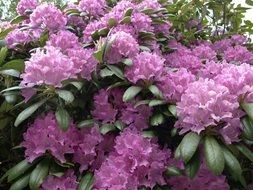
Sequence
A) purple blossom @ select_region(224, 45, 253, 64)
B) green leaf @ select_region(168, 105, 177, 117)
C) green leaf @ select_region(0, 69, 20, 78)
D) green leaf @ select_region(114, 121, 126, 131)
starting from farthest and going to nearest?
purple blossom @ select_region(224, 45, 253, 64), green leaf @ select_region(0, 69, 20, 78), green leaf @ select_region(114, 121, 126, 131), green leaf @ select_region(168, 105, 177, 117)

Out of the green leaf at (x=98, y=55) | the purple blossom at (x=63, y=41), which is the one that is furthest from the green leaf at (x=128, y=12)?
the green leaf at (x=98, y=55)

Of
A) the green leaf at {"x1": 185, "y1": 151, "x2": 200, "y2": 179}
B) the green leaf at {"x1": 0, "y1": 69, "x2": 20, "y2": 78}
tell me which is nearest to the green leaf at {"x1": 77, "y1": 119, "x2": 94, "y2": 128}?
the green leaf at {"x1": 0, "y1": 69, "x2": 20, "y2": 78}

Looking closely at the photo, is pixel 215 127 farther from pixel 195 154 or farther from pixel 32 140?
pixel 32 140

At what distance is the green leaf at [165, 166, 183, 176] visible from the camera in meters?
1.58

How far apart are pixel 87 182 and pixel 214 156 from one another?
0.53 m

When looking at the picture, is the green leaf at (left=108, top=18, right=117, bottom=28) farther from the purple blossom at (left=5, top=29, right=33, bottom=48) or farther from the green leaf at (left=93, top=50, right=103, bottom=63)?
the purple blossom at (left=5, top=29, right=33, bottom=48)

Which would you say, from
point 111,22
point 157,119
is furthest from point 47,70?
point 111,22

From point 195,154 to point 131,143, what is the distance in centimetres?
25

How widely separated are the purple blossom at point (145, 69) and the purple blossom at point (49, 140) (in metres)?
0.33

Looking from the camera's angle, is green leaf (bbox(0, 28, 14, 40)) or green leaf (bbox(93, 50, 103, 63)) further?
green leaf (bbox(0, 28, 14, 40))

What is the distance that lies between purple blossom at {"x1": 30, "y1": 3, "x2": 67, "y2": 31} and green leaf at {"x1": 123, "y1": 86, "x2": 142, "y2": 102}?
77 cm

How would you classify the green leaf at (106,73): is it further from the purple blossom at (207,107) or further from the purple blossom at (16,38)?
the purple blossom at (16,38)

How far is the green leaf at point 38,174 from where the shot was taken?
1.63 metres

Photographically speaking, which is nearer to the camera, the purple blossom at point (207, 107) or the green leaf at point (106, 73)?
the purple blossom at point (207, 107)
